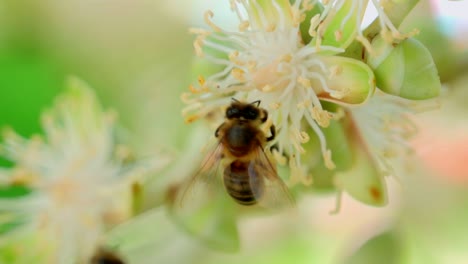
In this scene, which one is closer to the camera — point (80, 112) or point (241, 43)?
point (241, 43)

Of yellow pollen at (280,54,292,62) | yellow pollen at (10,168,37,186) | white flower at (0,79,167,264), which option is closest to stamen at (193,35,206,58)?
yellow pollen at (280,54,292,62)

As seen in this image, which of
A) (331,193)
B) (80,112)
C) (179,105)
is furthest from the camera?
(179,105)

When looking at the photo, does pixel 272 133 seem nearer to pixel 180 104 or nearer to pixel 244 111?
pixel 244 111

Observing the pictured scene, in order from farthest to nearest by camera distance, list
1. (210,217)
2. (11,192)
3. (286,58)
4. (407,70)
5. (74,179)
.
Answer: (11,192)
(74,179)
(210,217)
(286,58)
(407,70)

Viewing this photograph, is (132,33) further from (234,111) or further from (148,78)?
(234,111)

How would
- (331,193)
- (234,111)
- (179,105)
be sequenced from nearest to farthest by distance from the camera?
1. (234,111)
2. (331,193)
3. (179,105)

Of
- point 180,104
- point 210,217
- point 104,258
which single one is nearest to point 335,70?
point 210,217

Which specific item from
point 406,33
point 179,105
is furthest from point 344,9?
point 179,105
